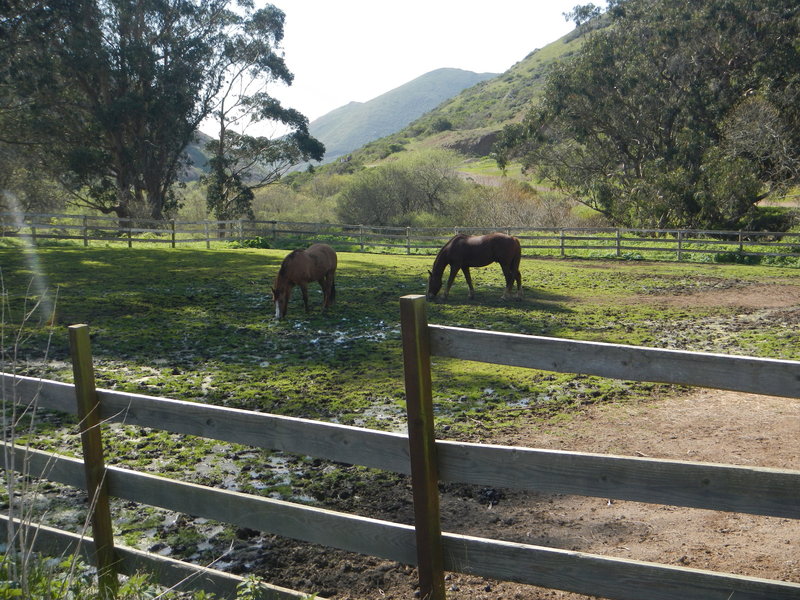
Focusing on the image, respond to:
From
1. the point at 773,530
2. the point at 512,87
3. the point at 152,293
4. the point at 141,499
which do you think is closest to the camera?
the point at 141,499

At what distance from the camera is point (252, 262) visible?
863 inches

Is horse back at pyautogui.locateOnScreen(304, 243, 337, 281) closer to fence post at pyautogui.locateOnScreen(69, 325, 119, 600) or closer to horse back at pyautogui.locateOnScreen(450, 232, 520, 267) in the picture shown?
horse back at pyautogui.locateOnScreen(450, 232, 520, 267)

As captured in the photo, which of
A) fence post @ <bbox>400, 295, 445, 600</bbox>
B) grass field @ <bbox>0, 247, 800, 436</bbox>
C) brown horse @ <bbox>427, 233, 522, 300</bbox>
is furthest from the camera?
brown horse @ <bbox>427, 233, 522, 300</bbox>

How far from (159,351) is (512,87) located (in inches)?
5478

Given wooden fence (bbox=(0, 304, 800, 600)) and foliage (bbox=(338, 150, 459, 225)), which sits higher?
foliage (bbox=(338, 150, 459, 225))

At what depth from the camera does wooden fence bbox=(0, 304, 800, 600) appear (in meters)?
2.32

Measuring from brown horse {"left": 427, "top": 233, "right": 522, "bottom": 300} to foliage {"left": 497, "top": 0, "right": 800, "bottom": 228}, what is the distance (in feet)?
62.0

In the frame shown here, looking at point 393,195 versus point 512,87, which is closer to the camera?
point 393,195

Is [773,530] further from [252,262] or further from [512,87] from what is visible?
[512,87]

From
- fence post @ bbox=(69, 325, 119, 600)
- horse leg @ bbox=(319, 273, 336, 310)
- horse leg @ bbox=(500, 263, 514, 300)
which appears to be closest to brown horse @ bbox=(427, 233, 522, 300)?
horse leg @ bbox=(500, 263, 514, 300)

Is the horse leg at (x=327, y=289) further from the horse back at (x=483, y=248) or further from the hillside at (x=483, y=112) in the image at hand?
the hillside at (x=483, y=112)

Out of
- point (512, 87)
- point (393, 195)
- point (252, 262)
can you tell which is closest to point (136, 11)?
point (252, 262)

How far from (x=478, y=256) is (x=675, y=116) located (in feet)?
81.1

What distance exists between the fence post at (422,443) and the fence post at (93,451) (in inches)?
64.1
